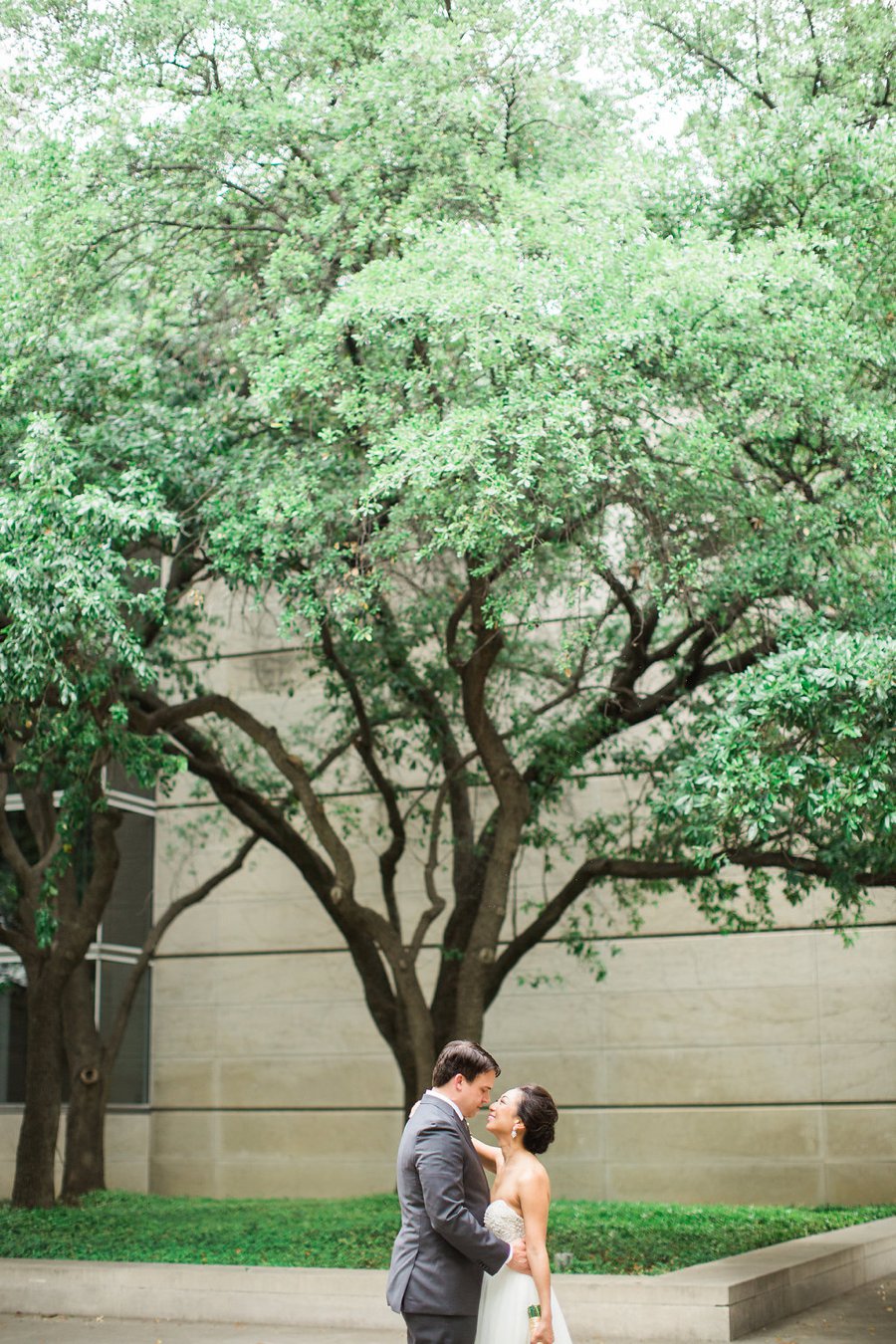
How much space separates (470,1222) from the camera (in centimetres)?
490

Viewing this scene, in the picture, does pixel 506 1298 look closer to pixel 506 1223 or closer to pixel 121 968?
pixel 506 1223

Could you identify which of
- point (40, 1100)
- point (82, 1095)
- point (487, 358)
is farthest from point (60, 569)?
point (82, 1095)

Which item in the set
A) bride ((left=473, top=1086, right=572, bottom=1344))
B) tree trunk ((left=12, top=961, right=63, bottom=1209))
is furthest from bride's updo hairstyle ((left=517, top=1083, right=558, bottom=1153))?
tree trunk ((left=12, top=961, right=63, bottom=1209))

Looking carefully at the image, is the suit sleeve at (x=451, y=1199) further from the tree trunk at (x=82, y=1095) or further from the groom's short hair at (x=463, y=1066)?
the tree trunk at (x=82, y=1095)

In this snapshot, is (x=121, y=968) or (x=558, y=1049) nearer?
(x=558, y=1049)

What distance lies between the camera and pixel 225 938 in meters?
20.6

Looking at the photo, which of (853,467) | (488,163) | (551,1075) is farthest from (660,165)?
(551,1075)

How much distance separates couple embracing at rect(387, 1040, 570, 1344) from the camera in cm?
497

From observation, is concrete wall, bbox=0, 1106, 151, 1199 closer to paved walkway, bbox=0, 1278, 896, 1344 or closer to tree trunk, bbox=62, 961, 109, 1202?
tree trunk, bbox=62, 961, 109, 1202

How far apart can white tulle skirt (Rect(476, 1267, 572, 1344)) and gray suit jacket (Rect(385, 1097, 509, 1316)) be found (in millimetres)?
113

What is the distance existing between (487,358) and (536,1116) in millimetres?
5963

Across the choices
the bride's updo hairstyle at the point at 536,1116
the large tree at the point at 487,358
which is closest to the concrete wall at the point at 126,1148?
the large tree at the point at 487,358

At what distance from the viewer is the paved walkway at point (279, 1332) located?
9.42 m

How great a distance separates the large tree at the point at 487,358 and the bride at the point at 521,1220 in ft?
13.9
